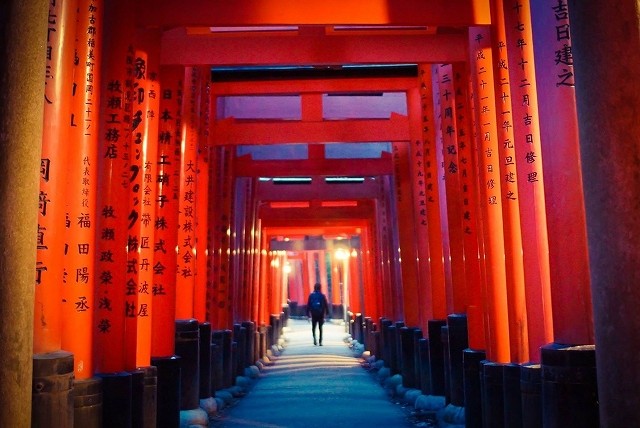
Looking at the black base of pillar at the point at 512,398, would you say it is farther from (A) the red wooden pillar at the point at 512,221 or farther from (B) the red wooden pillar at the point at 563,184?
(B) the red wooden pillar at the point at 563,184

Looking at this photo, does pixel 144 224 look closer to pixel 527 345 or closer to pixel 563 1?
pixel 527 345

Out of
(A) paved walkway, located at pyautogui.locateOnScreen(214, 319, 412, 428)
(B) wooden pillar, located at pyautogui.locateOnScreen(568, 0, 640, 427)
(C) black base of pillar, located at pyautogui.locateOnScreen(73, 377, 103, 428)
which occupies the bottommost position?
(A) paved walkway, located at pyautogui.locateOnScreen(214, 319, 412, 428)

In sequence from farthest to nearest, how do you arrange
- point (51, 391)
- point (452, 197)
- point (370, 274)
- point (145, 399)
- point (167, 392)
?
point (370, 274), point (452, 197), point (167, 392), point (145, 399), point (51, 391)

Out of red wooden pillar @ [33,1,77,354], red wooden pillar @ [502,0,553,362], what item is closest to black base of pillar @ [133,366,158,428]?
red wooden pillar @ [33,1,77,354]

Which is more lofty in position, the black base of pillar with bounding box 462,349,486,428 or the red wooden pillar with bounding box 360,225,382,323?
the red wooden pillar with bounding box 360,225,382,323

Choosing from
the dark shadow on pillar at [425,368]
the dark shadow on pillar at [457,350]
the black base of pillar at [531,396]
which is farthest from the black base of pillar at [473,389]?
the dark shadow on pillar at [425,368]

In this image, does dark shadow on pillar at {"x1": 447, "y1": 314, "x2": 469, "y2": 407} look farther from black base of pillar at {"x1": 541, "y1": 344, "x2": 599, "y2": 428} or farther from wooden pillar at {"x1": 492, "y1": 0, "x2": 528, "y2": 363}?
black base of pillar at {"x1": 541, "y1": 344, "x2": 599, "y2": 428}

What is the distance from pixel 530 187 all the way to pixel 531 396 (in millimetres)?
1105

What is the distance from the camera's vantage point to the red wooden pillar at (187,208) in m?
6.21

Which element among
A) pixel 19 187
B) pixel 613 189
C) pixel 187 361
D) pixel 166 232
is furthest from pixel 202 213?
pixel 613 189

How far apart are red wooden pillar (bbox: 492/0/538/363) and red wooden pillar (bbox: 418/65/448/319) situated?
2.66 metres

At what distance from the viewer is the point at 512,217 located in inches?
156

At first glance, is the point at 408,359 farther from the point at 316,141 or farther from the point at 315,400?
the point at 316,141

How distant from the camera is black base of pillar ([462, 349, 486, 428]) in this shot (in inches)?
190
